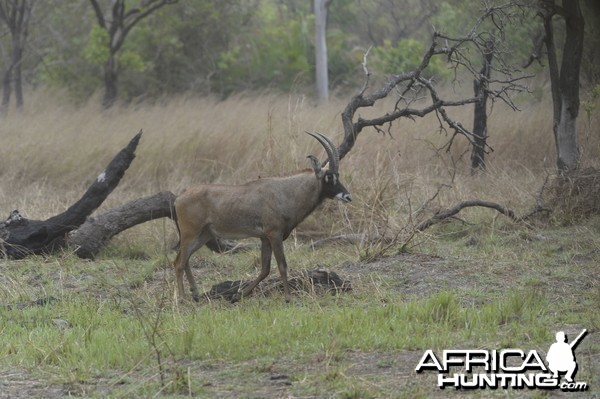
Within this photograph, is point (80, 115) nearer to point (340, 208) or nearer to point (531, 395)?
point (340, 208)

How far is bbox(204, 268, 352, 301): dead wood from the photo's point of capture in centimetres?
928

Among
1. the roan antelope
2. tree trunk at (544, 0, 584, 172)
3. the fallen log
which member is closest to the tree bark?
the fallen log

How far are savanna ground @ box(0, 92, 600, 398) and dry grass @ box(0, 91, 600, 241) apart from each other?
0.13ft

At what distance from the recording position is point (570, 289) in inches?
365

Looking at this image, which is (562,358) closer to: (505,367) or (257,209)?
(505,367)

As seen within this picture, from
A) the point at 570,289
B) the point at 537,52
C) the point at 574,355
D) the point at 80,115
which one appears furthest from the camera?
the point at 80,115

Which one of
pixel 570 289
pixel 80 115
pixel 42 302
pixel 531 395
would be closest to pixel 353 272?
pixel 570 289

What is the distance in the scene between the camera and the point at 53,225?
11.4 metres

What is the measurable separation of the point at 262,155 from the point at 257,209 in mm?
4425

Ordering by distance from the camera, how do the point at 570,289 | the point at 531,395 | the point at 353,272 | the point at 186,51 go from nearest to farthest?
the point at 531,395 → the point at 570,289 → the point at 353,272 → the point at 186,51

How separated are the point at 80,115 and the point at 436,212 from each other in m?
10.8

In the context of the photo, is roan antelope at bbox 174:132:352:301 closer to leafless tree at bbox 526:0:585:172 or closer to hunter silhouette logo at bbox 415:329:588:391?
hunter silhouette logo at bbox 415:329:588:391

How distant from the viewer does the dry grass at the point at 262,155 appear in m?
13.1

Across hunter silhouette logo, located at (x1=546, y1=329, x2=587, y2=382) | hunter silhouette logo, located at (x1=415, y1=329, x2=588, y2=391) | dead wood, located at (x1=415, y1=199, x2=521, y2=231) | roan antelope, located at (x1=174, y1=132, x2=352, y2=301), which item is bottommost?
dead wood, located at (x1=415, y1=199, x2=521, y2=231)
